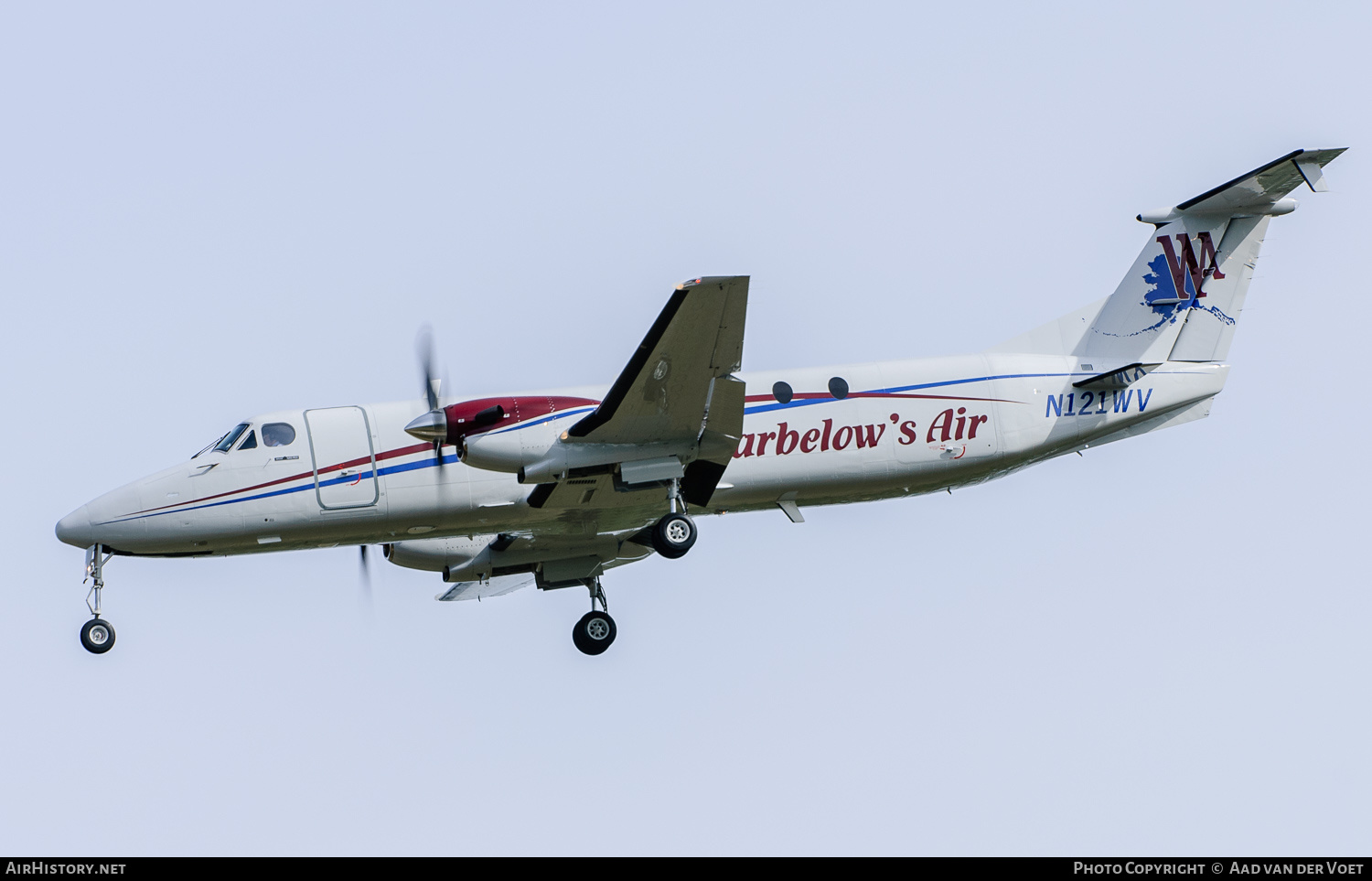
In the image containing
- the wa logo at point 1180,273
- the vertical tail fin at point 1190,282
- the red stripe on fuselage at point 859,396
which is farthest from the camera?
A: the wa logo at point 1180,273

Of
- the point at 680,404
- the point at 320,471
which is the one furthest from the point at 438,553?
the point at 680,404

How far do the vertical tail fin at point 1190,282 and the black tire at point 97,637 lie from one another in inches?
486

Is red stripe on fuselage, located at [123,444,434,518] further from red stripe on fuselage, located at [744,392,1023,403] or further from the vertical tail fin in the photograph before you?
the vertical tail fin

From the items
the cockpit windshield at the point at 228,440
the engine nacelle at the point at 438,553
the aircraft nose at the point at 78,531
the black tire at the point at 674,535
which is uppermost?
the cockpit windshield at the point at 228,440

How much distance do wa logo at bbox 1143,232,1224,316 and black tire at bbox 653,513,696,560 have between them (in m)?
8.08

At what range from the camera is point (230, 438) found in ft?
58.7

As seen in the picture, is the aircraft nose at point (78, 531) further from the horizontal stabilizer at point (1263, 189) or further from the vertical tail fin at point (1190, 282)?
the horizontal stabilizer at point (1263, 189)

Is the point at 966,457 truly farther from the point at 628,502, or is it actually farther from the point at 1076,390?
the point at 628,502

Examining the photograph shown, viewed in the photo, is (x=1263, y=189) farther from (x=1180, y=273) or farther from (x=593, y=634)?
(x=593, y=634)

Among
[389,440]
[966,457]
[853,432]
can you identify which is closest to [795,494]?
[853,432]

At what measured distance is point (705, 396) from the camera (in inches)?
669

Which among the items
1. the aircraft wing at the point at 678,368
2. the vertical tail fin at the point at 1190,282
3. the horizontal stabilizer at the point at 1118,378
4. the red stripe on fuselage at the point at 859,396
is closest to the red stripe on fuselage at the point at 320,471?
the aircraft wing at the point at 678,368

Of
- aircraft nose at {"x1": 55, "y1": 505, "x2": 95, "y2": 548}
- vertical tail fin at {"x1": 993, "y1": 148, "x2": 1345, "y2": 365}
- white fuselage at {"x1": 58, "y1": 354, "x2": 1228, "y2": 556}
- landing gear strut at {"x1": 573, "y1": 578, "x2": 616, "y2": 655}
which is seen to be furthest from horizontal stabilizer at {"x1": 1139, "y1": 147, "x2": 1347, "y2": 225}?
aircraft nose at {"x1": 55, "y1": 505, "x2": 95, "y2": 548}

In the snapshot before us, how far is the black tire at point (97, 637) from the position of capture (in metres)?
17.1
